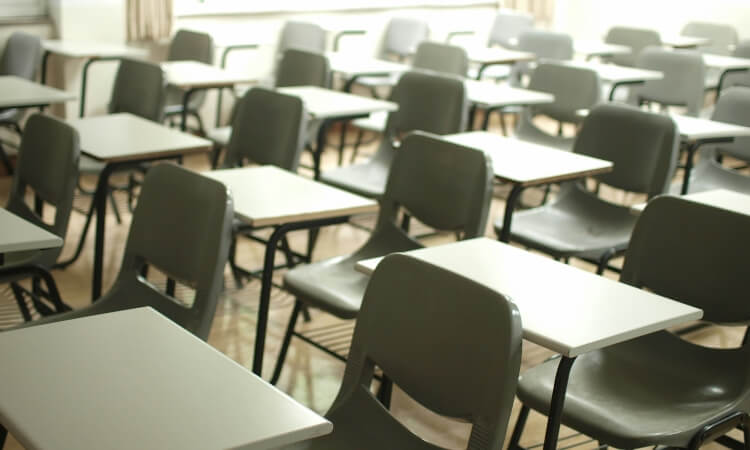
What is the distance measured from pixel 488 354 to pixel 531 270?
0.66 meters

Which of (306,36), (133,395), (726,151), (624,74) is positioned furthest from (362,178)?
(306,36)

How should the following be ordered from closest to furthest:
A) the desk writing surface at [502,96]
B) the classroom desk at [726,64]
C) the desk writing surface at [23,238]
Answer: the desk writing surface at [23,238]
the desk writing surface at [502,96]
the classroom desk at [726,64]

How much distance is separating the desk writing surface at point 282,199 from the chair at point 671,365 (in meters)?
0.85

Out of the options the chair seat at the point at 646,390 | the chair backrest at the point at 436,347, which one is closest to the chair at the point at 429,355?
the chair backrest at the point at 436,347

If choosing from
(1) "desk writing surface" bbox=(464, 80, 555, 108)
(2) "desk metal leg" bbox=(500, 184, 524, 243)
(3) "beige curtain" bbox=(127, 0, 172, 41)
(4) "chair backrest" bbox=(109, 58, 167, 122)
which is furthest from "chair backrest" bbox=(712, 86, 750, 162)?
(3) "beige curtain" bbox=(127, 0, 172, 41)

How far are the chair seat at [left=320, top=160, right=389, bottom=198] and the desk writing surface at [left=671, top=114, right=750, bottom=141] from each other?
4.41ft

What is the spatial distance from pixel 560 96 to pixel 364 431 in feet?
11.9

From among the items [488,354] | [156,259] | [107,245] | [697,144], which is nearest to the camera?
[488,354]

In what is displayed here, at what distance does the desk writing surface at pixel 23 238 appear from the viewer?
242 centimetres

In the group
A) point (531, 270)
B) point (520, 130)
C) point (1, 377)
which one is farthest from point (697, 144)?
point (1, 377)

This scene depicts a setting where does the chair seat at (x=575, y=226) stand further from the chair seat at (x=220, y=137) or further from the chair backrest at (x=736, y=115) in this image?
the chair seat at (x=220, y=137)

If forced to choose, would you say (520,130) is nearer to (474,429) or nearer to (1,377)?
(474,429)

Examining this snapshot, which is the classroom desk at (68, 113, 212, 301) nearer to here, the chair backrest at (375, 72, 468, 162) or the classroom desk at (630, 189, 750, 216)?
the chair backrest at (375, 72, 468, 162)

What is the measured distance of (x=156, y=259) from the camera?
2664mm
